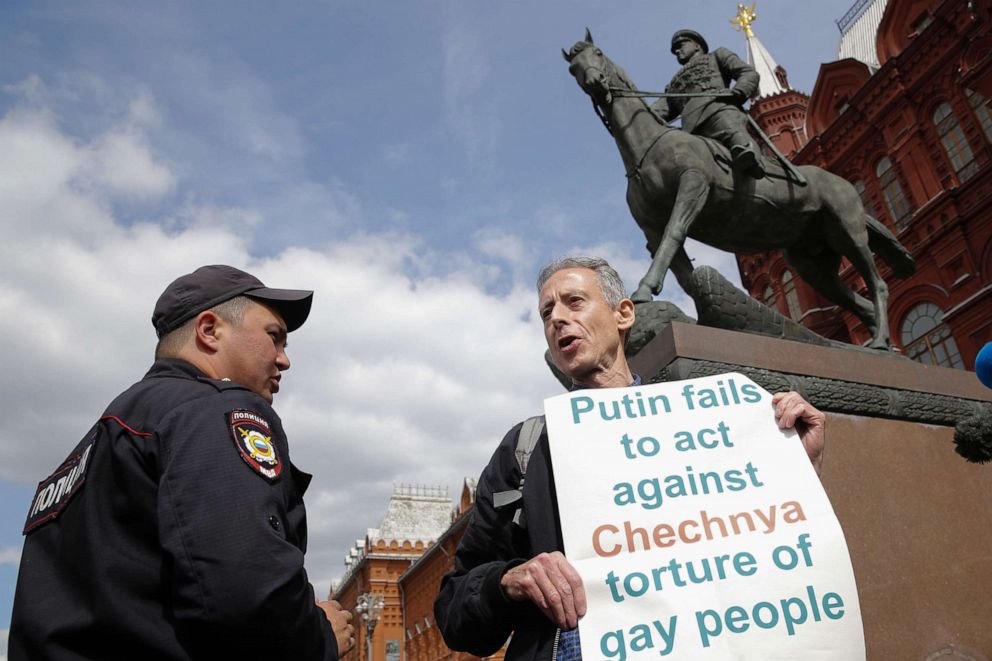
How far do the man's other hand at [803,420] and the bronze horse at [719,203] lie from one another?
3.61 m

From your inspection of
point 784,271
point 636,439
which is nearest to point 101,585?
point 636,439

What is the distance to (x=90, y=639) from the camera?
4.11ft

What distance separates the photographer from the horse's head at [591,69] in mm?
6191

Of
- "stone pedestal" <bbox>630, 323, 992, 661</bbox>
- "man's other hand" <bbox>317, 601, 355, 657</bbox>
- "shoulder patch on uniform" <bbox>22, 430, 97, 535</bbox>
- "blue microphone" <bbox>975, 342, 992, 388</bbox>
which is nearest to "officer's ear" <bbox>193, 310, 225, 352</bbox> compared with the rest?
"shoulder patch on uniform" <bbox>22, 430, 97, 535</bbox>

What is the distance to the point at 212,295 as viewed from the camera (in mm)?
1767

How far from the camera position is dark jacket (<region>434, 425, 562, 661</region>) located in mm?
1618

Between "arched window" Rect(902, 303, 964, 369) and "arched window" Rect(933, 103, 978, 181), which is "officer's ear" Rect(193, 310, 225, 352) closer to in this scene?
"arched window" Rect(902, 303, 964, 369)

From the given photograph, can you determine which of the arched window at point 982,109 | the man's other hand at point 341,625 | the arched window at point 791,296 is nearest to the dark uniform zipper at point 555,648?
the man's other hand at point 341,625

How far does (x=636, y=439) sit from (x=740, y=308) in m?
3.13

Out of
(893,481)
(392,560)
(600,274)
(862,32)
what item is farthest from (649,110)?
(392,560)

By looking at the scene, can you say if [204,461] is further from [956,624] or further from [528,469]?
[956,624]

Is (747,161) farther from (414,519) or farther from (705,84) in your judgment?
(414,519)

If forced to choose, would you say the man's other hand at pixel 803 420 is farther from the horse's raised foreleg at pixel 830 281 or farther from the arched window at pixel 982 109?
the arched window at pixel 982 109

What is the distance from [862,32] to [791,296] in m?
11.9
